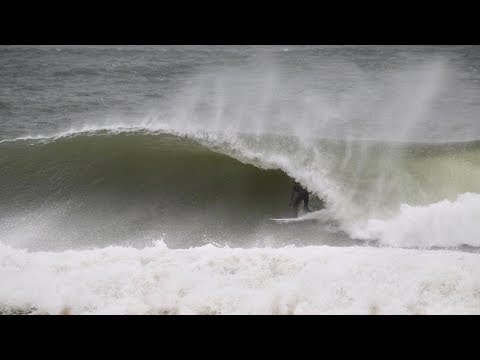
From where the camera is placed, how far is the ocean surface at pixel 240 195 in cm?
630

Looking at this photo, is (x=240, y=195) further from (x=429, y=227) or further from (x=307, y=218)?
(x=429, y=227)

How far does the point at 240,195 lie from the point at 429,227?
4202 mm

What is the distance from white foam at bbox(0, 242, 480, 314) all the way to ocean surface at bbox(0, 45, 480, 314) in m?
0.03

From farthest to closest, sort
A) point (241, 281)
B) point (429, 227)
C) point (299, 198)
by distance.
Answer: point (299, 198) < point (429, 227) < point (241, 281)

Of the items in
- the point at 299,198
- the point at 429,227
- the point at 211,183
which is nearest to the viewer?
the point at 429,227

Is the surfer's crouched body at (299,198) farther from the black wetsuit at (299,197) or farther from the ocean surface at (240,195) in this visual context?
the ocean surface at (240,195)

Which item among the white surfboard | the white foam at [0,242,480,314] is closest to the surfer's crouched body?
the white surfboard

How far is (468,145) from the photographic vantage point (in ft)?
36.5

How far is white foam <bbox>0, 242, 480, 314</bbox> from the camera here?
6062 millimetres

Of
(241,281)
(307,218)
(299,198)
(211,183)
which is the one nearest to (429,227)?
(307,218)

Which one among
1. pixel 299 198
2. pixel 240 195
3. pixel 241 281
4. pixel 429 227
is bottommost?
pixel 241 281

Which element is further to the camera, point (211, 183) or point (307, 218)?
point (211, 183)

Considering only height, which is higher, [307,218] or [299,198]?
[299,198]

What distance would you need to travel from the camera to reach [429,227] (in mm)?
8172
